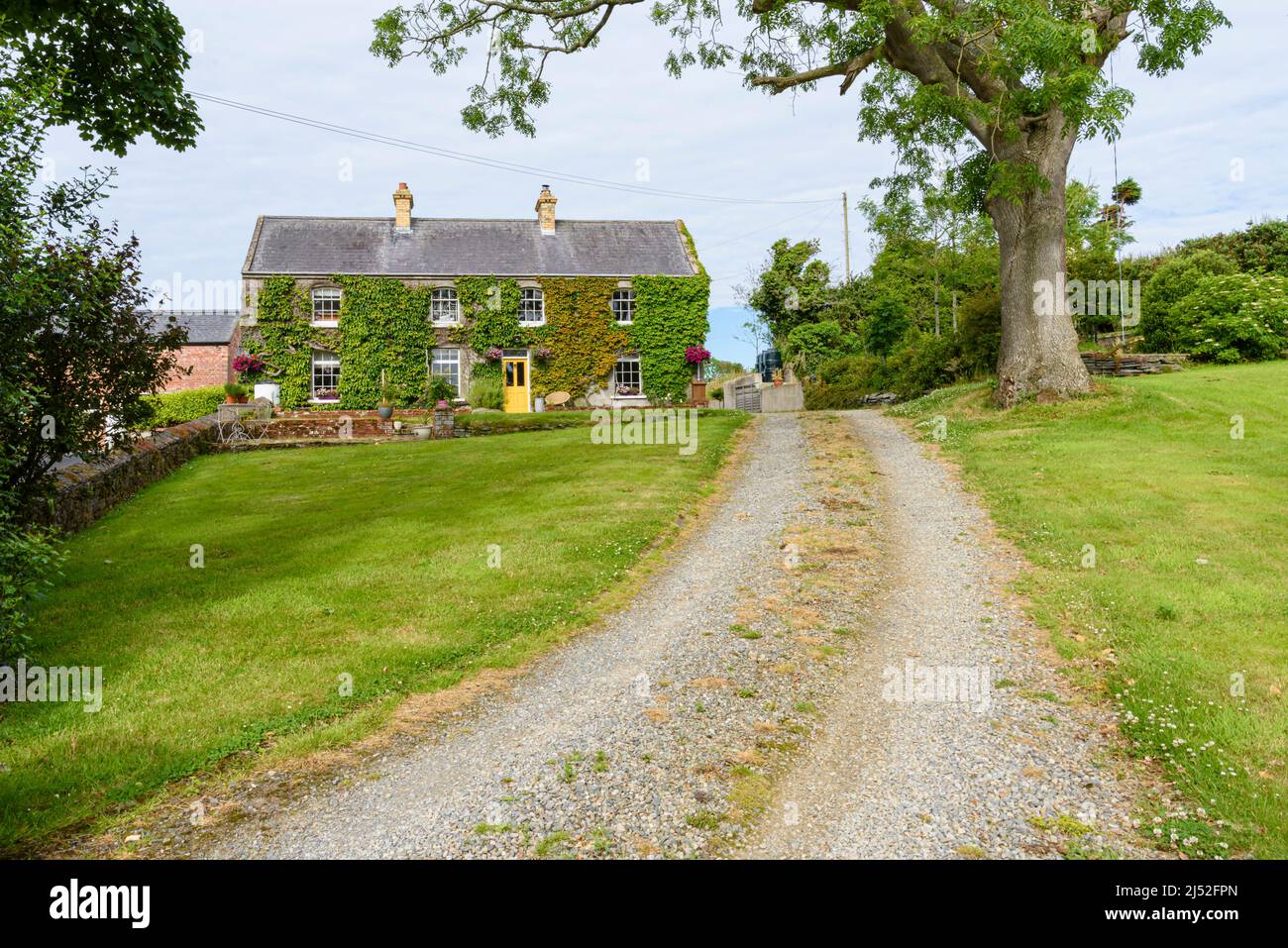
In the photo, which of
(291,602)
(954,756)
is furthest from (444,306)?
(954,756)

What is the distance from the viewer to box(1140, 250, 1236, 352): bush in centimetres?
2627

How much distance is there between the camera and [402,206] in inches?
1478

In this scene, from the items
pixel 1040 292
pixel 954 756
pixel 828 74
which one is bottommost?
pixel 954 756

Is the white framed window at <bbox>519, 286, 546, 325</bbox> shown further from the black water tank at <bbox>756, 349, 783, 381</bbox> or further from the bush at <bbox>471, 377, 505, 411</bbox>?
the black water tank at <bbox>756, 349, 783, 381</bbox>

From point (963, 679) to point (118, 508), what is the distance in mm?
16151

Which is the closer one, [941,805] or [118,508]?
[941,805]

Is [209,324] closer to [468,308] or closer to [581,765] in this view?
[468,308]

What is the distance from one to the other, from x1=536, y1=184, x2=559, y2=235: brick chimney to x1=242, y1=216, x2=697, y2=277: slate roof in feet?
1.25

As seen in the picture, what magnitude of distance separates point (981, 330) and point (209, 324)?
40.9 metres

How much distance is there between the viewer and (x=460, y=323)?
36.2 metres

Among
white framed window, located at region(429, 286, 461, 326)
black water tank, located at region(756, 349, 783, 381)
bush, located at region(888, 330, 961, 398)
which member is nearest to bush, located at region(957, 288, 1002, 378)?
bush, located at region(888, 330, 961, 398)
